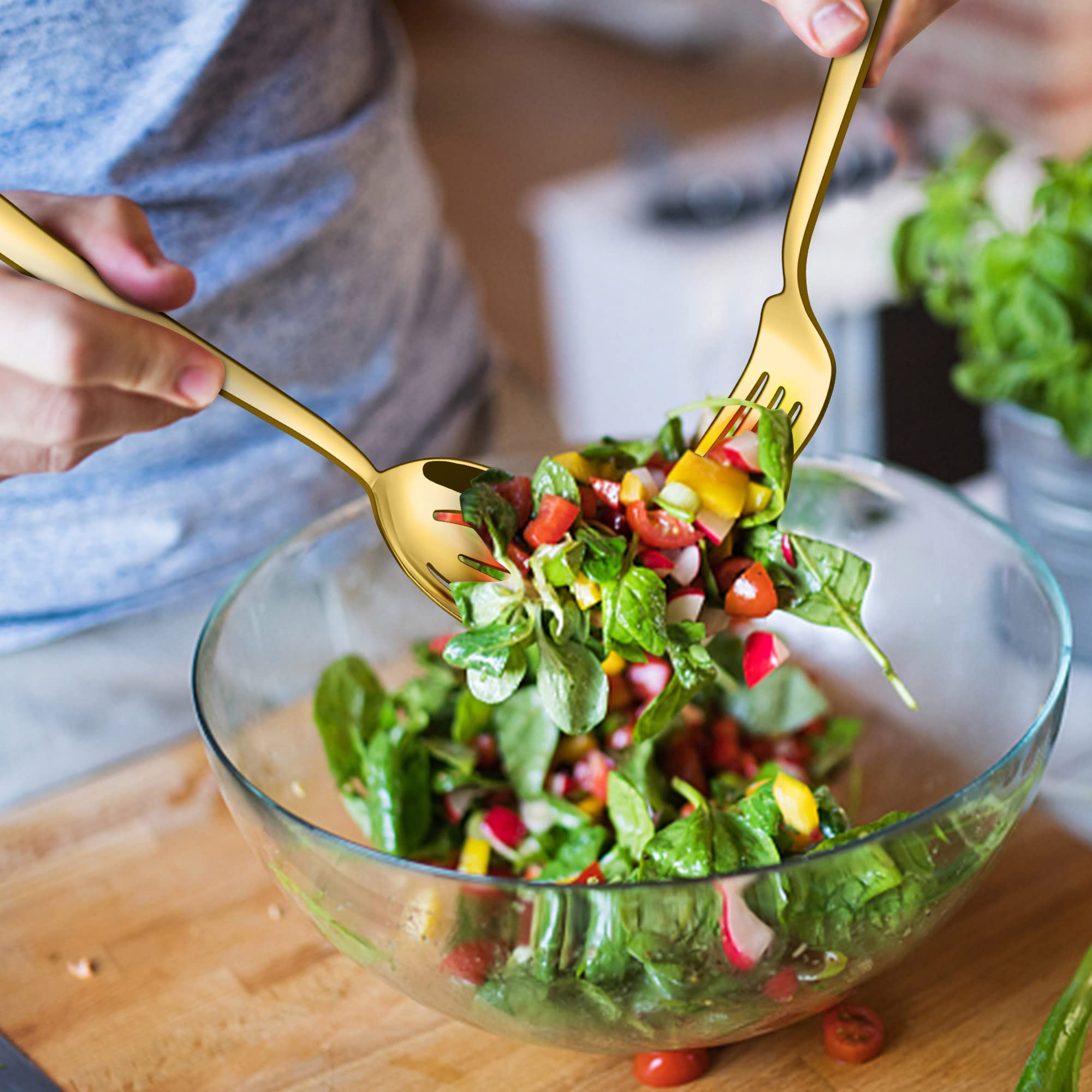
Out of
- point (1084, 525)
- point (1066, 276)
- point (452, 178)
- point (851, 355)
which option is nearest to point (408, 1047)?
point (1084, 525)

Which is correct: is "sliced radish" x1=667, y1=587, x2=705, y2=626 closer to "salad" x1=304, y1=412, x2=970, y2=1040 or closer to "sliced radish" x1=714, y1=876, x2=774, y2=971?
"salad" x1=304, y1=412, x2=970, y2=1040

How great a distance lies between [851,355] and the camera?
2.32 metres

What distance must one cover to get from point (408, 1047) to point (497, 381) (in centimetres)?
87

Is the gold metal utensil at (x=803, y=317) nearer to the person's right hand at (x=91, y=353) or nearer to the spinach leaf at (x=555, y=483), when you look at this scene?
the spinach leaf at (x=555, y=483)

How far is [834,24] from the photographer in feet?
2.31

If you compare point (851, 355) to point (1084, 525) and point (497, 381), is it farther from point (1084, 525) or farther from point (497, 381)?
point (1084, 525)

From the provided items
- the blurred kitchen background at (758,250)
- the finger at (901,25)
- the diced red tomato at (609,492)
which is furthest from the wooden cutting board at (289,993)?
the finger at (901,25)

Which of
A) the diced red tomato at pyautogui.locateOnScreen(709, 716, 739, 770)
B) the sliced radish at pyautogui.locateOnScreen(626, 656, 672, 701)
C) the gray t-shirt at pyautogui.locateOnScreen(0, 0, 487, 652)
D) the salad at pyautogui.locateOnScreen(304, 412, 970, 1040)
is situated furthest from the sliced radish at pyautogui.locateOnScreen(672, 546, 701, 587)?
the gray t-shirt at pyautogui.locateOnScreen(0, 0, 487, 652)

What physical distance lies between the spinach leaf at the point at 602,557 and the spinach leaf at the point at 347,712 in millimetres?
278

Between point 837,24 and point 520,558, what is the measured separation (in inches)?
14.1

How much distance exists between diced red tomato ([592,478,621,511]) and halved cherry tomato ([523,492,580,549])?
0.10 ft

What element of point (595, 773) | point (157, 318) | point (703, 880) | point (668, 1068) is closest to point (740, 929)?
point (703, 880)

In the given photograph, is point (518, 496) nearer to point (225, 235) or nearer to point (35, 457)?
point (35, 457)

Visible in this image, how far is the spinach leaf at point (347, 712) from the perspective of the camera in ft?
2.92
